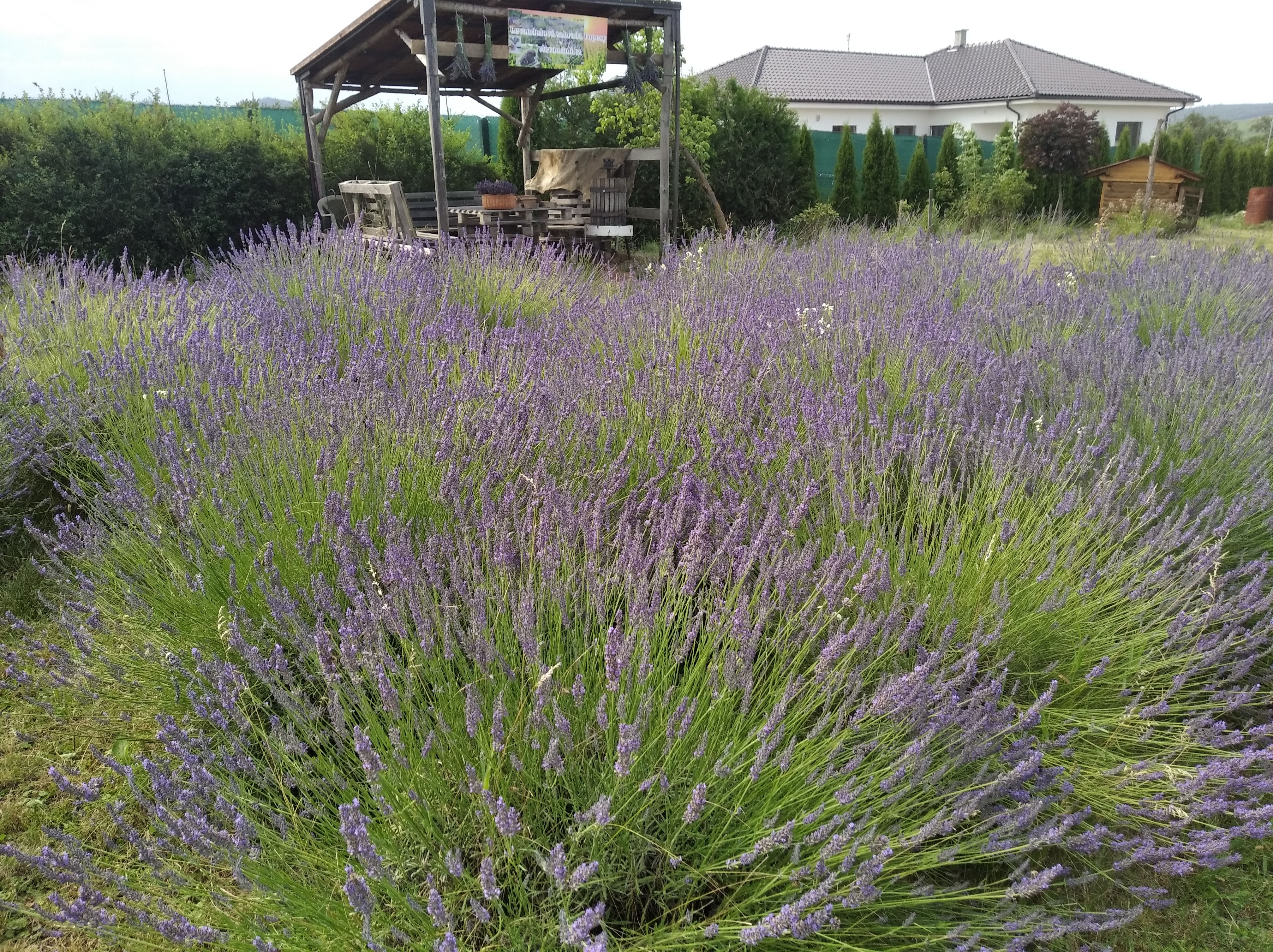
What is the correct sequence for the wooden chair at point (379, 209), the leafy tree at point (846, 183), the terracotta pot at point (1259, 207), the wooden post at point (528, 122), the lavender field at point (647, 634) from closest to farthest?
the lavender field at point (647, 634)
the wooden chair at point (379, 209)
the wooden post at point (528, 122)
the leafy tree at point (846, 183)
the terracotta pot at point (1259, 207)

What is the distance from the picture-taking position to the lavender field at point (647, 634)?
1.34 meters

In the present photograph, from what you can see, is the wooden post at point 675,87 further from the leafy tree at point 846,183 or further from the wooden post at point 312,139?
the leafy tree at point 846,183

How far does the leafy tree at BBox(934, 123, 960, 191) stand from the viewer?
1648 centimetres

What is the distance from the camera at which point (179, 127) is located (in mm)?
8609

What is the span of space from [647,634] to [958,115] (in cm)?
3893

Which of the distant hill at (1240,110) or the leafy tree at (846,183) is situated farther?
the distant hill at (1240,110)

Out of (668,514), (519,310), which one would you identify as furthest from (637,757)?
(519,310)

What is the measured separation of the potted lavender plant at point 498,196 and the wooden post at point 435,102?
2.56 feet

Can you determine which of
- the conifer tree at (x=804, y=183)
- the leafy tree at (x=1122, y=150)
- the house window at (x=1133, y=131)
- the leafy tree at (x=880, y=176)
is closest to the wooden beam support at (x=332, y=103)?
the conifer tree at (x=804, y=183)

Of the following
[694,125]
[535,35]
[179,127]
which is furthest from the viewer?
[694,125]

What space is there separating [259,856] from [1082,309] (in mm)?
4188

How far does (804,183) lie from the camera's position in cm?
1216

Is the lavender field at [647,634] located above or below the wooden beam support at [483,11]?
below

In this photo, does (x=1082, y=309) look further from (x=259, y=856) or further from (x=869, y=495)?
(x=259, y=856)
